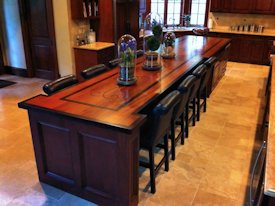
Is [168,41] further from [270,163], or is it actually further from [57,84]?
[270,163]

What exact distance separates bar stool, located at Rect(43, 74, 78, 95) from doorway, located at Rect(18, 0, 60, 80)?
9.65ft

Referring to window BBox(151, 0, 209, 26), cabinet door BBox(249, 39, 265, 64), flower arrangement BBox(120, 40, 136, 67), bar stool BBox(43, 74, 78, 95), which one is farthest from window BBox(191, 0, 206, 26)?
bar stool BBox(43, 74, 78, 95)

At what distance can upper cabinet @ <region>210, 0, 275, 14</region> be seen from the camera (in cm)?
714

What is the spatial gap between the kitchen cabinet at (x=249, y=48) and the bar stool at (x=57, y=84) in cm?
598

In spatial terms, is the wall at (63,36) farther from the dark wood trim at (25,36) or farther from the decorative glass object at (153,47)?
the decorative glass object at (153,47)

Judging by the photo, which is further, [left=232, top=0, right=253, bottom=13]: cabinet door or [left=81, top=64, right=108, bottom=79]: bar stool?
[left=232, top=0, right=253, bottom=13]: cabinet door

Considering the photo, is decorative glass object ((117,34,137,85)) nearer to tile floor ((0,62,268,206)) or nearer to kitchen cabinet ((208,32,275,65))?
tile floor ((0,62,268,206))

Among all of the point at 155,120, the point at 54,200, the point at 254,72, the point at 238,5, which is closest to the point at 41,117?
the point at 54,200

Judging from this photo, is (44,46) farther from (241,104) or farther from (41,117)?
(241,104)

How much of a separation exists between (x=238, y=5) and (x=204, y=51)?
376 cm

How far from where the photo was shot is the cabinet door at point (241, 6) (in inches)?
288

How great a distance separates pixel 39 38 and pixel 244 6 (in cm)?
558

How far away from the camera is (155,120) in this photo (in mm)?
2303

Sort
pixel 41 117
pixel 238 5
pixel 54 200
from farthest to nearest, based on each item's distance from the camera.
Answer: pixel 238 5 < pixel 54 200 < pixel 41 117
